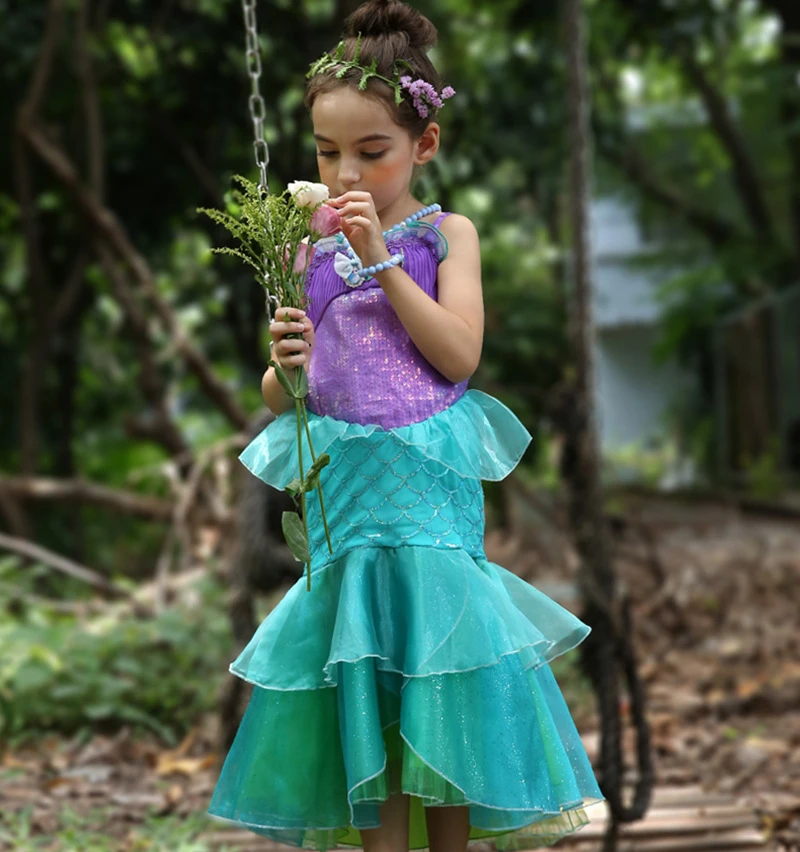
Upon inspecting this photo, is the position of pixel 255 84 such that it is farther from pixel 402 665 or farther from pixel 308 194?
pixel 402 665

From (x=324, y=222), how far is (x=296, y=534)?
519 mm

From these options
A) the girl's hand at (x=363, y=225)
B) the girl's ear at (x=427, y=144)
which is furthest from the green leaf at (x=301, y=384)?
the girl's ear at (x=427, y=144)

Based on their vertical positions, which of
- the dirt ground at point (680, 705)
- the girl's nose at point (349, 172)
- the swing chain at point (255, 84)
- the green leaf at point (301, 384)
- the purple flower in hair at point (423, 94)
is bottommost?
the dirt ground at point (680, 705)

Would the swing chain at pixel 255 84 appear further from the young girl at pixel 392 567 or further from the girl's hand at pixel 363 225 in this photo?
the girl's hand at pixel 363 225

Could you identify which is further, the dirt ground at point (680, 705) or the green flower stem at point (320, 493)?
the dirt ground at point (680, 705)

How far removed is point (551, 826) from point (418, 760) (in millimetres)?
413

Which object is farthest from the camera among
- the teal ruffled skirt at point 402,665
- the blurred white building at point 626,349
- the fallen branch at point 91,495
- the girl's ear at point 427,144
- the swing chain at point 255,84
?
the blurred white building at point 626,349

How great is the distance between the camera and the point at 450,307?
213 centimetres

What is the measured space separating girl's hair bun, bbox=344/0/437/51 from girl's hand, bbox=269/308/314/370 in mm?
525

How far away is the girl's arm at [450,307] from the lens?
6.73 feet

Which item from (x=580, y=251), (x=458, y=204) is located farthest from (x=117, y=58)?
(x=580, y=251)

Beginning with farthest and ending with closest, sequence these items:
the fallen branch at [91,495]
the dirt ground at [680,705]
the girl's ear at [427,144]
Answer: the fallen branch at [91,495] < the dirt ground at [680,705] < the girl's ear at [427,144]

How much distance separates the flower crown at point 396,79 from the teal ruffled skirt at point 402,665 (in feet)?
1.72

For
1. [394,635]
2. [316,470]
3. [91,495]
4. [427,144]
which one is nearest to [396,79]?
[427,144]
